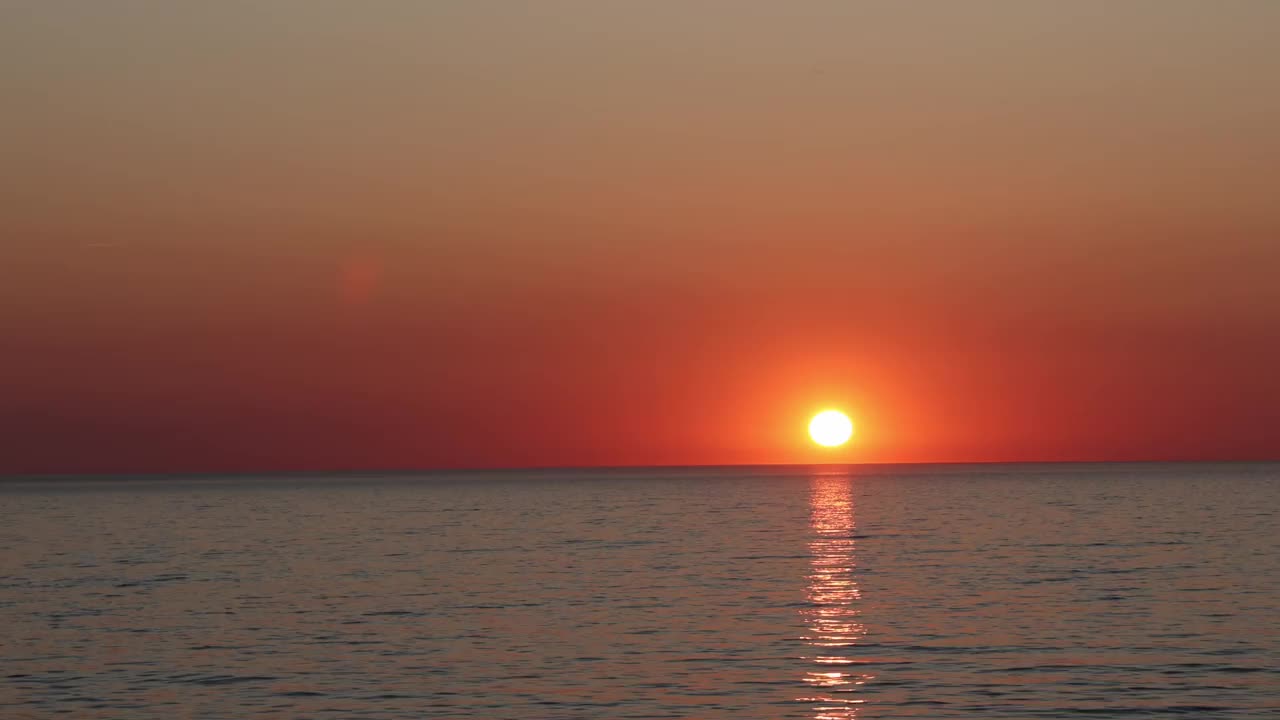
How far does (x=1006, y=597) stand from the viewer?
177 feet

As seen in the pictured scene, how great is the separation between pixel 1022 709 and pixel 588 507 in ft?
471

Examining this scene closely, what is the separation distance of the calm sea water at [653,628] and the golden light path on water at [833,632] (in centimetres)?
16

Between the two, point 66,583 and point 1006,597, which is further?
point 66,583

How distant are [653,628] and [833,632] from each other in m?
5.81

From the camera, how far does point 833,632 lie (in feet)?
148

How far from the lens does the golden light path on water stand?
110 feet

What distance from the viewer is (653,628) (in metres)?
46.3

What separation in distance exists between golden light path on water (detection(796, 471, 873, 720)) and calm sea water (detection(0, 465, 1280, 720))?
0.16 metres

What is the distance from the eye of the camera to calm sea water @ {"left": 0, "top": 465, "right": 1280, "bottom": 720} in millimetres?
34219

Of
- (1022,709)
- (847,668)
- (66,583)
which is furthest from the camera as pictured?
(66,583)

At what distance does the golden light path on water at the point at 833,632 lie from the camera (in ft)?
110

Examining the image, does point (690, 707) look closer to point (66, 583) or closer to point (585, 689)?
point (585, 689)

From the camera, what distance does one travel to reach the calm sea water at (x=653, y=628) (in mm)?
34219

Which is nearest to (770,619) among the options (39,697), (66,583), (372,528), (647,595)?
(647,595)
